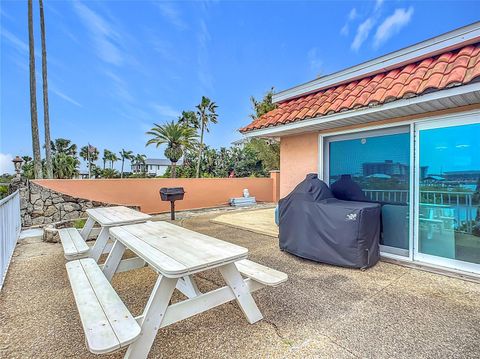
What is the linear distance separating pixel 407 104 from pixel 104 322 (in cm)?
396

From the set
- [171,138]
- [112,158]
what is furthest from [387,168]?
[112,158]

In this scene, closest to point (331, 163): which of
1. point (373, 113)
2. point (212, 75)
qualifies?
point (373, 113)

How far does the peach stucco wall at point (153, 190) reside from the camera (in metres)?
8.41

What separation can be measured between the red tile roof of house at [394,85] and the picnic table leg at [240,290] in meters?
3.01

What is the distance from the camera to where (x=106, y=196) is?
349 inches

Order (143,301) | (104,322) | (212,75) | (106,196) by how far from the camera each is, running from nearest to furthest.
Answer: (104,322) < (143,301) < (106,196) < (212,75)

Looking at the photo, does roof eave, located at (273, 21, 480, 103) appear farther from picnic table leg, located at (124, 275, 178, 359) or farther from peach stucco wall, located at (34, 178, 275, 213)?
peach stucco wall, located at (34, 178, 275, 213)

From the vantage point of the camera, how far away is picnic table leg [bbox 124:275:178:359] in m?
1.73

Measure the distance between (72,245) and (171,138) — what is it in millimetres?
16209

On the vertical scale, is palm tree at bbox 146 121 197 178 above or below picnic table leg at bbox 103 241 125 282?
above

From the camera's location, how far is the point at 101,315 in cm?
168

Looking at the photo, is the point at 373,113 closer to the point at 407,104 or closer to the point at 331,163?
the point at 407,104

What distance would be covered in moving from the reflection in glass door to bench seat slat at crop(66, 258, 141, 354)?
4.05 meters

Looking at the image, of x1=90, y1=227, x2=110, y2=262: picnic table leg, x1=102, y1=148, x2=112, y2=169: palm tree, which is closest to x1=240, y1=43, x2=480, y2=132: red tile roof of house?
x1=90, y1=227, x2=110, y2=262: picnic table leg
